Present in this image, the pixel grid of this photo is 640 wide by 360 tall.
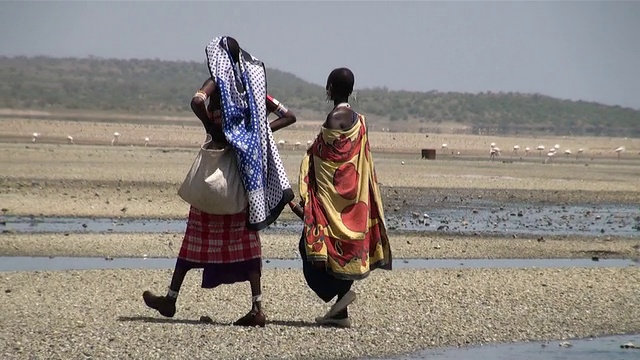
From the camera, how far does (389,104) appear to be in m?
134

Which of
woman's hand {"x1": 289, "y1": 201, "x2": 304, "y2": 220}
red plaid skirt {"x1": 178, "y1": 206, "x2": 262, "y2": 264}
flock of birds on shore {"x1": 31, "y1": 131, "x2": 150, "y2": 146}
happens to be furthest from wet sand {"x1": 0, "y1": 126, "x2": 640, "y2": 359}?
flock of birds on shore {"x1": 31, "y1": 131, "x2": 150, "y2": 146}

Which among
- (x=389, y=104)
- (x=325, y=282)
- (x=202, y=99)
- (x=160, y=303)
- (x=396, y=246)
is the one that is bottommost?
(x=389, y=104)

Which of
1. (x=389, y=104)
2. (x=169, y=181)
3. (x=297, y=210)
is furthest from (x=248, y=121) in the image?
(x=389, y=104)

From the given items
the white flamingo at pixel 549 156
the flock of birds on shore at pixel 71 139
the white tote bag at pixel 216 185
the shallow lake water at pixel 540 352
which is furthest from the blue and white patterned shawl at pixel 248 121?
the white flamingo at pixel 549 156

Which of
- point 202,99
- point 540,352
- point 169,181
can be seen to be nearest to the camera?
point 202,99

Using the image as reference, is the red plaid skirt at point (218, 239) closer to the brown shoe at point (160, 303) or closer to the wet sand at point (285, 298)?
the brown shoe at point (160, 303)

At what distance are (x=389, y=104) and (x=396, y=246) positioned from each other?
384 feet

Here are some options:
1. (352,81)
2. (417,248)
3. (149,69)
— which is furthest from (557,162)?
(149,69)

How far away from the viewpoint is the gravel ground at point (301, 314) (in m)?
9.59

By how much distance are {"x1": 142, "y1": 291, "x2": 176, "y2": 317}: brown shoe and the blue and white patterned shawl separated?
2.82 ft

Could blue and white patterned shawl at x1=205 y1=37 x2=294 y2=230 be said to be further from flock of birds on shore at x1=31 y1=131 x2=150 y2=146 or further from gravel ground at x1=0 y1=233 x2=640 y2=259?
flock of birds on shore at x1=31 y1=131 x2=150 y2=146

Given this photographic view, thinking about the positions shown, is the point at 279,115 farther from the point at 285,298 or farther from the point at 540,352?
the point at 540,352

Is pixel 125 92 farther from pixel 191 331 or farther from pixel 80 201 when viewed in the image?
pixel 191 331

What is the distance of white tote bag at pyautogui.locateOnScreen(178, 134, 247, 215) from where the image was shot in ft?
33.5
